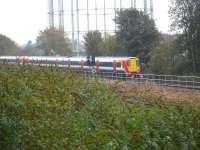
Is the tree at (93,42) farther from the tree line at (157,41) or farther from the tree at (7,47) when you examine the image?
the tree at (7,47)

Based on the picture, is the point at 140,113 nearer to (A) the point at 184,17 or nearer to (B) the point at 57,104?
(B) the point at 57,104

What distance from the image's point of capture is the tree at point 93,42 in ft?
195

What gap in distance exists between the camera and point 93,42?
6041cm

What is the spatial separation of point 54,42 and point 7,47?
10927 mm

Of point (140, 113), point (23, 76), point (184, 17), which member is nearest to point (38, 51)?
point (184, 17)

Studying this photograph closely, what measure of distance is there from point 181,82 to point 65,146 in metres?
15.9

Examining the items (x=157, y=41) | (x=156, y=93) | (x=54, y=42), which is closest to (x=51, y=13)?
(x=54, y=42)

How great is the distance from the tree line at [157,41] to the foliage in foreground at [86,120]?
72.1ft

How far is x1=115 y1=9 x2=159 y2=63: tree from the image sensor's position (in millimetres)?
47625

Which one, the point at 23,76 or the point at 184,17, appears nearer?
the point at 23,76

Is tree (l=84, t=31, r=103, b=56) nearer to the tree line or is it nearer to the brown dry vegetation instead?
the tree line

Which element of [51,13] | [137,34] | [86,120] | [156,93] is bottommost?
[86,120]

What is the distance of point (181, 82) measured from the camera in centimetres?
2975

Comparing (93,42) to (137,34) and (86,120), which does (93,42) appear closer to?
(137,34)
